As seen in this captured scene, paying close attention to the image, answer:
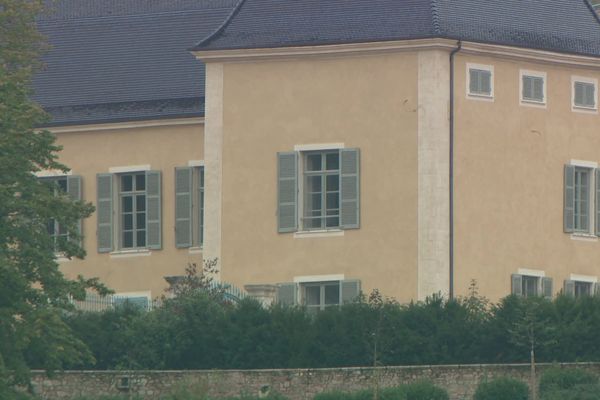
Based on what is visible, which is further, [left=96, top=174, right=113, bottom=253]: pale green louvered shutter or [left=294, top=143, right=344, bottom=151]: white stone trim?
[left=96, top=174, right=113, bottom=253]: pale green louvered shutter

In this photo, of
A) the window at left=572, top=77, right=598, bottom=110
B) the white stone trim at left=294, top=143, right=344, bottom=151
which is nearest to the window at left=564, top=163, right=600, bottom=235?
the window at left=572, top=77, right=598, bottom=110

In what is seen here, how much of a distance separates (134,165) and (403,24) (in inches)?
377

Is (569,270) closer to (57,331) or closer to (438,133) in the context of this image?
(438,133)

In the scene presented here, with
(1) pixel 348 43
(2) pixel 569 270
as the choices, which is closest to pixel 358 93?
(1) pixel 348 43

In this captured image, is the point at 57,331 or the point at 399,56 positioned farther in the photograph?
the point at 399,56

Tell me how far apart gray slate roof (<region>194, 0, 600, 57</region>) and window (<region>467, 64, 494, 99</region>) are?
2.27 feet

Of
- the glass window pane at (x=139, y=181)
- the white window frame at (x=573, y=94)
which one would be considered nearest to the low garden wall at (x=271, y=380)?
the white window frame at (x=573, y=94)

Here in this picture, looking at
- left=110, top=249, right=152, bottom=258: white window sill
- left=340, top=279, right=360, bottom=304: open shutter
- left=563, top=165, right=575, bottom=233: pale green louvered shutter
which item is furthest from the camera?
left=110, top=249, right=152, bottom=258: white window sill

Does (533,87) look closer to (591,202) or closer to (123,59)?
(591,202)

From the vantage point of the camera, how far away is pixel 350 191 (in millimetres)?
63656

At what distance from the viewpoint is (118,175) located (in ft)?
229

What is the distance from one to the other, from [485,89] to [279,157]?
16.7 ft

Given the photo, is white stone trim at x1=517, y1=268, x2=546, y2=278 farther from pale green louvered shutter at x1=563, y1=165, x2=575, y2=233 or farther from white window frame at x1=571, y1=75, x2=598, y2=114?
white window frame at x1=571, y1=75, x2=598, y2=114

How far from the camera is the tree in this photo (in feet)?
175
